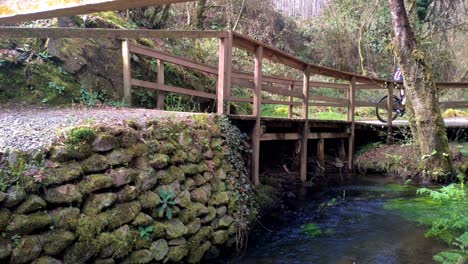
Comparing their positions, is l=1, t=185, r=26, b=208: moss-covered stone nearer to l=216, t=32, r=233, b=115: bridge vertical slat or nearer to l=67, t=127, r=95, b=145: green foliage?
l=67, t=127, r=95, b=145: green foliage

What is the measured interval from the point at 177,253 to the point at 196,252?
0.30 m

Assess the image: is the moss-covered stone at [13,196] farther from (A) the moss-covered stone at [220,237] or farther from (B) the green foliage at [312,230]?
(B) the green foliage at [312,230]

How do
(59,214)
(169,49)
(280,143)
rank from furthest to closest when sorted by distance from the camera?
(169,49) → (280,143) → (59,214)

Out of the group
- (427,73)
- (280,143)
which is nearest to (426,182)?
(427,73)

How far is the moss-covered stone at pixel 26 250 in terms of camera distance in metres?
2.72

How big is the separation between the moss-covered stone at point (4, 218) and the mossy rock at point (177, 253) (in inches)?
57.7

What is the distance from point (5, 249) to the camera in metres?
2.69

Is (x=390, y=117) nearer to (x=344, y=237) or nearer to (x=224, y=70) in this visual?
(x=344, y=237)

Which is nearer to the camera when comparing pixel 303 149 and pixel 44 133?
pixel 44 133

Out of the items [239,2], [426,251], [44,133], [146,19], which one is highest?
[239,2]

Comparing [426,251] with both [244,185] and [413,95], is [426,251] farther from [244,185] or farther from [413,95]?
[413,95]

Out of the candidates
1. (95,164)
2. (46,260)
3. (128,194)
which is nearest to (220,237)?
(128,194)

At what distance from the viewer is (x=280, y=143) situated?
8.95 m

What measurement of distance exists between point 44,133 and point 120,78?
152 inches
